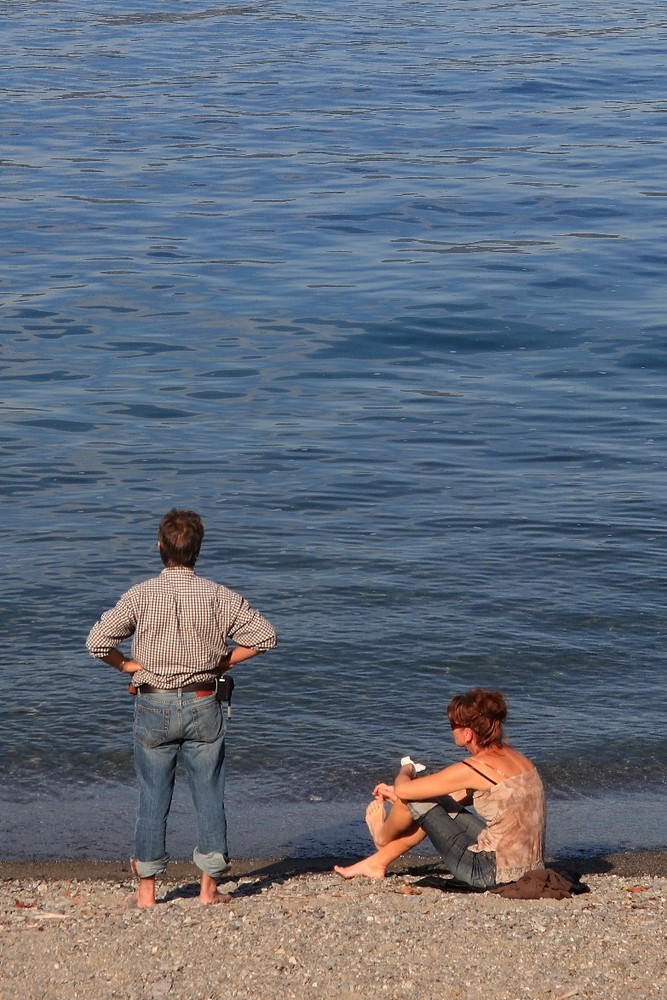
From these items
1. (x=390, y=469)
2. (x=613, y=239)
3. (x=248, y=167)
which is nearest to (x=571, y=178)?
(x=613, y=239)

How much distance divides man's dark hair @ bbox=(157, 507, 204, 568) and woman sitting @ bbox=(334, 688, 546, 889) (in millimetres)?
1524

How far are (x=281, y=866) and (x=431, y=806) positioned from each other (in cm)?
122

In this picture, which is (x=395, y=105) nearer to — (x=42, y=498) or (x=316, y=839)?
(x=42, y=498)

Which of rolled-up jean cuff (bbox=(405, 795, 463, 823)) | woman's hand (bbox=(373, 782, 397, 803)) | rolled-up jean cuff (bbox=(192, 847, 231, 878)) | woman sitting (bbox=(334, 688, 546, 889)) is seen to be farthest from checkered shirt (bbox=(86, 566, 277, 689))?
→ rolled-up jean cuff (bbox=(405, 795, 463, 823))

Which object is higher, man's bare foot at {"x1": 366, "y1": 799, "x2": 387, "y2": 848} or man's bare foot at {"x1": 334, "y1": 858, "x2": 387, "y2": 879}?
man's bare foot at {"x1": 366, "y1": 799, "x2": 387, "y2": 848}

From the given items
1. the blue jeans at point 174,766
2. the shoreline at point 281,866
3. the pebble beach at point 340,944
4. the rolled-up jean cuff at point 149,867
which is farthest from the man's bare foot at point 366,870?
the rolled-up jean cuff at point 149,867

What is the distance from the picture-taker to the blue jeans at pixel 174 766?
7.20 metres

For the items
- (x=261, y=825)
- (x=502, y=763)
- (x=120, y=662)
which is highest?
(x=120, y=662)

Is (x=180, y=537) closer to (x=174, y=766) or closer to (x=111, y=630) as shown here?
(x=111, y=630)

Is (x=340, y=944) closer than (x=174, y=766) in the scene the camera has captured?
Yes

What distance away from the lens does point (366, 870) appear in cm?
816

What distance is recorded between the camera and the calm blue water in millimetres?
10672

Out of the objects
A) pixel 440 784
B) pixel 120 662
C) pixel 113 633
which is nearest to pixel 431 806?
pixel 440 784

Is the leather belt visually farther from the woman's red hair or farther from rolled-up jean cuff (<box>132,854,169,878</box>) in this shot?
the woman's red hair
